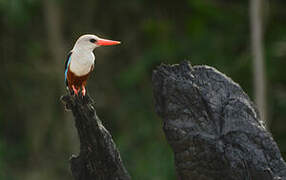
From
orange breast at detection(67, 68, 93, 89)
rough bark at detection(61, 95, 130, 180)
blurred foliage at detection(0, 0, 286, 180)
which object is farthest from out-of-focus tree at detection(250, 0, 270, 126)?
rough bark at detection(61, 95, 130, 180)

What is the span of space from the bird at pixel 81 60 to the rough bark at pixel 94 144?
4.5 inches

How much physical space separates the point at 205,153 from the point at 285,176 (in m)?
0.56

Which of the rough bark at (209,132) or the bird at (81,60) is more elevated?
the bird at (81,60)

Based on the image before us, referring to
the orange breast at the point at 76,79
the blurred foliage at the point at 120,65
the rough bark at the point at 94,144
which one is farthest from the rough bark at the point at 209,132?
the blurred foliage at the point at 120,65

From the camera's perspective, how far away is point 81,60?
473 cm

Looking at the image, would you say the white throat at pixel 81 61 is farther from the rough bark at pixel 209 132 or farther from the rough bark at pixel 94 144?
the rough bark at pixel 209 132

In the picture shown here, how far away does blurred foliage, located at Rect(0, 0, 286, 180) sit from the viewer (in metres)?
14.4

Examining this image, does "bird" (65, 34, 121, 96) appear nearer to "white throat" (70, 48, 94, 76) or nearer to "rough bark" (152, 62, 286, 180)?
"white throat" (70, 48, 94, 76)

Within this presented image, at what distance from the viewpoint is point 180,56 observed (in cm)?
1502

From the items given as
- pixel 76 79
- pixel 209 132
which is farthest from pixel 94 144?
pixel 209 132

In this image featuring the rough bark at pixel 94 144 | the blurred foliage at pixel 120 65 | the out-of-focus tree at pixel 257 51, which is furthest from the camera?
the blurred foliage at pixel 120 65

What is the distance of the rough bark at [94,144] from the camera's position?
4648 mm

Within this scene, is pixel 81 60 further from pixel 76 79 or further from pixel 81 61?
pixel 76 79

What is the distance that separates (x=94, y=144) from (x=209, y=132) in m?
0.83
